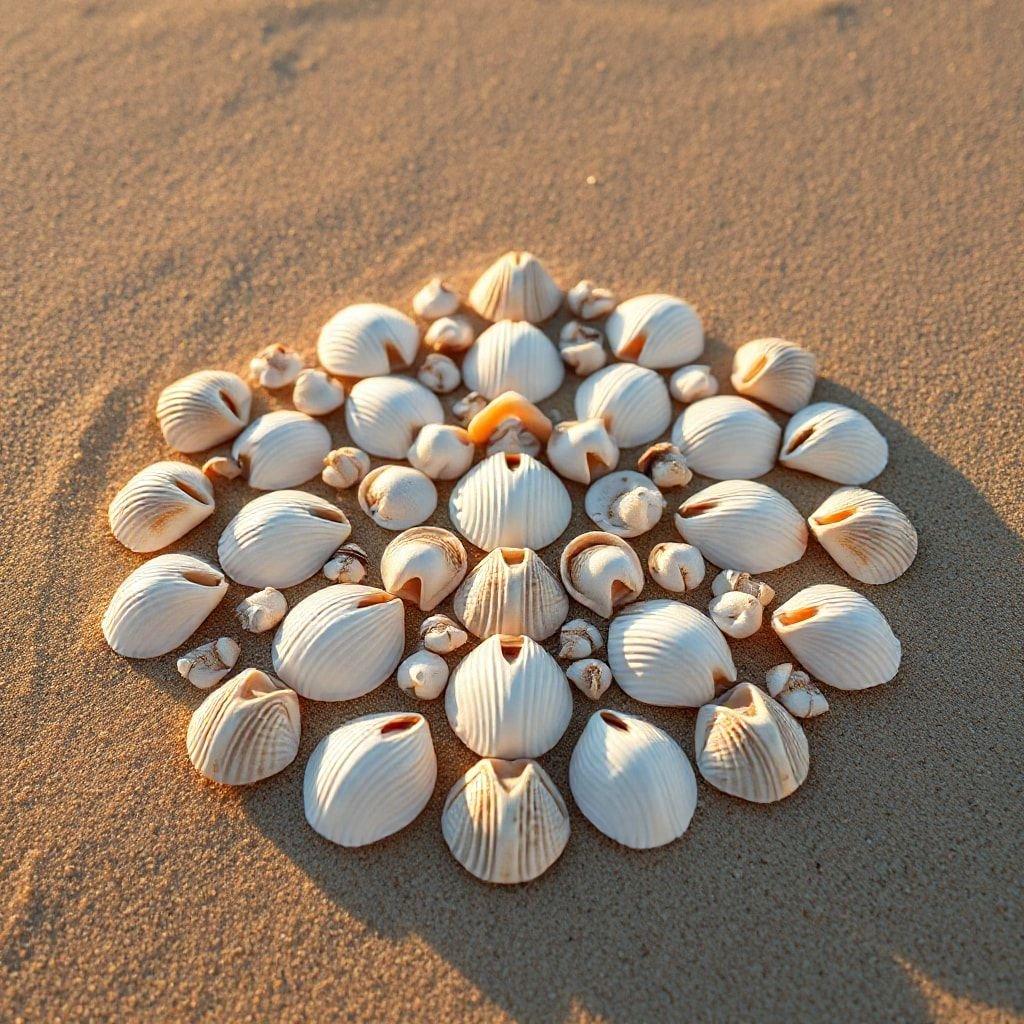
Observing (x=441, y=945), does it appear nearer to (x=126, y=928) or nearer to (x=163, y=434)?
(x=126, y=928)

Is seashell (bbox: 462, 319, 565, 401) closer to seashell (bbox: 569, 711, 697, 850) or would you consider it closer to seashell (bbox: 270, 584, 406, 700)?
seashell (bbox: 270, 584, 406, 700)

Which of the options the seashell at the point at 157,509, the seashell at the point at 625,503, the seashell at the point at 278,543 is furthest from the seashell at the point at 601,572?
the seashell at the point at 157,509

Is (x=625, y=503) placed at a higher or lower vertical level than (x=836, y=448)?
higher

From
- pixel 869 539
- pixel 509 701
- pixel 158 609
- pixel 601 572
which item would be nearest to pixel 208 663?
pixel 158 609

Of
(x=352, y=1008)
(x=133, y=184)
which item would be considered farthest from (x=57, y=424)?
(x=352, y=1008)

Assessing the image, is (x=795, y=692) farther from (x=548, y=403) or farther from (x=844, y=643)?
(x=548, y=403)
